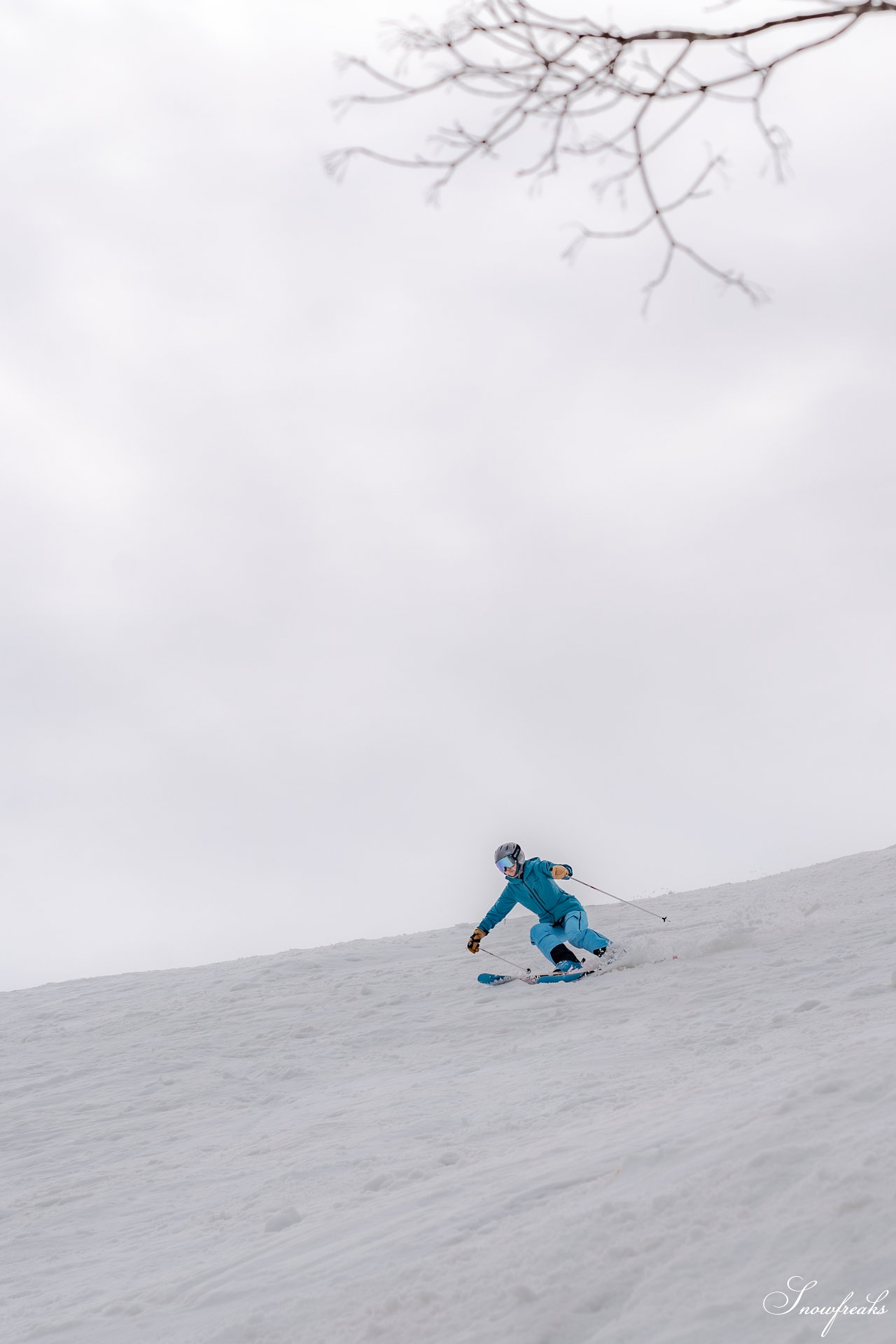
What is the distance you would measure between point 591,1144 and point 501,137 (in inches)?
163

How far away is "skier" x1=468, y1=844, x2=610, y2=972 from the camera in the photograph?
10.3m

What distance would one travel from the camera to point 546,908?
10656mm

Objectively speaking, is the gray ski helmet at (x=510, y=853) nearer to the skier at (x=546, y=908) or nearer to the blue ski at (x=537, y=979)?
the skier at (x=546, y=908)

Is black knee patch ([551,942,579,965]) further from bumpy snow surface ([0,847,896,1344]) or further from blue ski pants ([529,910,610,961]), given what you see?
bumpy snow surface ([0,847,896,1344])

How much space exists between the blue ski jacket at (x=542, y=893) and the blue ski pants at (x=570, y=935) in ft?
0.28

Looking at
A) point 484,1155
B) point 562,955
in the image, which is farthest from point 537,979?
point 484,1155

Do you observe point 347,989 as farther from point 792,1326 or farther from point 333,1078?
point 792,1326

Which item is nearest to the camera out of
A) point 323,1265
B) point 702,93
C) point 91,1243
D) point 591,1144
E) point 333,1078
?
point 702,93

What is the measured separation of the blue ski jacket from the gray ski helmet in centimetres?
8

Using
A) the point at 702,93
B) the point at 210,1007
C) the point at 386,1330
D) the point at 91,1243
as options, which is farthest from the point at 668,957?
the point at 702,93

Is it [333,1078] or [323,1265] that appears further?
[333,1078]

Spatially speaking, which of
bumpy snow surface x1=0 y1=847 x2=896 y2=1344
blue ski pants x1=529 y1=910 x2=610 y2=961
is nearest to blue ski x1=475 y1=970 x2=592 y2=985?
bumpy snow surface x1=0 y1=847 x2=896 y2=1344

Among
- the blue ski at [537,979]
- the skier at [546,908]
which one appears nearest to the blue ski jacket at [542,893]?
the skier at [546,908]

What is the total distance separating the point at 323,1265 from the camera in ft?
13.4
